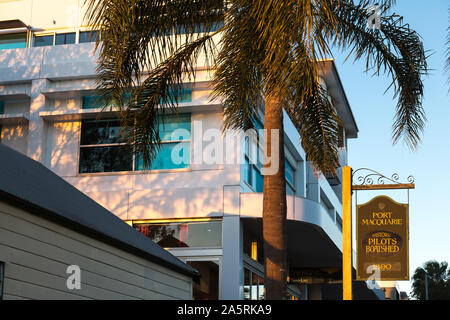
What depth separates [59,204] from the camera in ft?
40.0

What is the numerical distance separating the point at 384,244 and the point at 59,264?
5.43m

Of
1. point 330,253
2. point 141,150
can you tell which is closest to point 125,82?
point 141,150

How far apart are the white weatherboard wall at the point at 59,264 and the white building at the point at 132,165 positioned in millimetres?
5415

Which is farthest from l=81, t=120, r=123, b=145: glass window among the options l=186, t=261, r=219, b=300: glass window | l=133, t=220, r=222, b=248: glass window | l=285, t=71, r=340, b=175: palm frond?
l=285, t=71, r=340, b=175: palm frond

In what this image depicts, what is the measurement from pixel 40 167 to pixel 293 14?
261 inches

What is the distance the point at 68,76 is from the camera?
22.5m

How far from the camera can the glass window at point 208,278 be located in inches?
803

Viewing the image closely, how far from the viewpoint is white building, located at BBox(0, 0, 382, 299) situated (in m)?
20.6

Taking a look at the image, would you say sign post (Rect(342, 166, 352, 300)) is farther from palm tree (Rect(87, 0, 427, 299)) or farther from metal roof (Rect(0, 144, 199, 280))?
metal roof (Rect(0, 144, 199, 280))

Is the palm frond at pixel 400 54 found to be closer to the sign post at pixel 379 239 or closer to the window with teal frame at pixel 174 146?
the sign post at pixel 379 239

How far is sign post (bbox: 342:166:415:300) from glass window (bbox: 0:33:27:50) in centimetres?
1575

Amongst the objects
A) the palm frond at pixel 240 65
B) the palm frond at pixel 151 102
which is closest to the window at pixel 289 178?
the palm frond at pixel 240 65

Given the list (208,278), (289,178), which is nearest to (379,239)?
(208,278)
